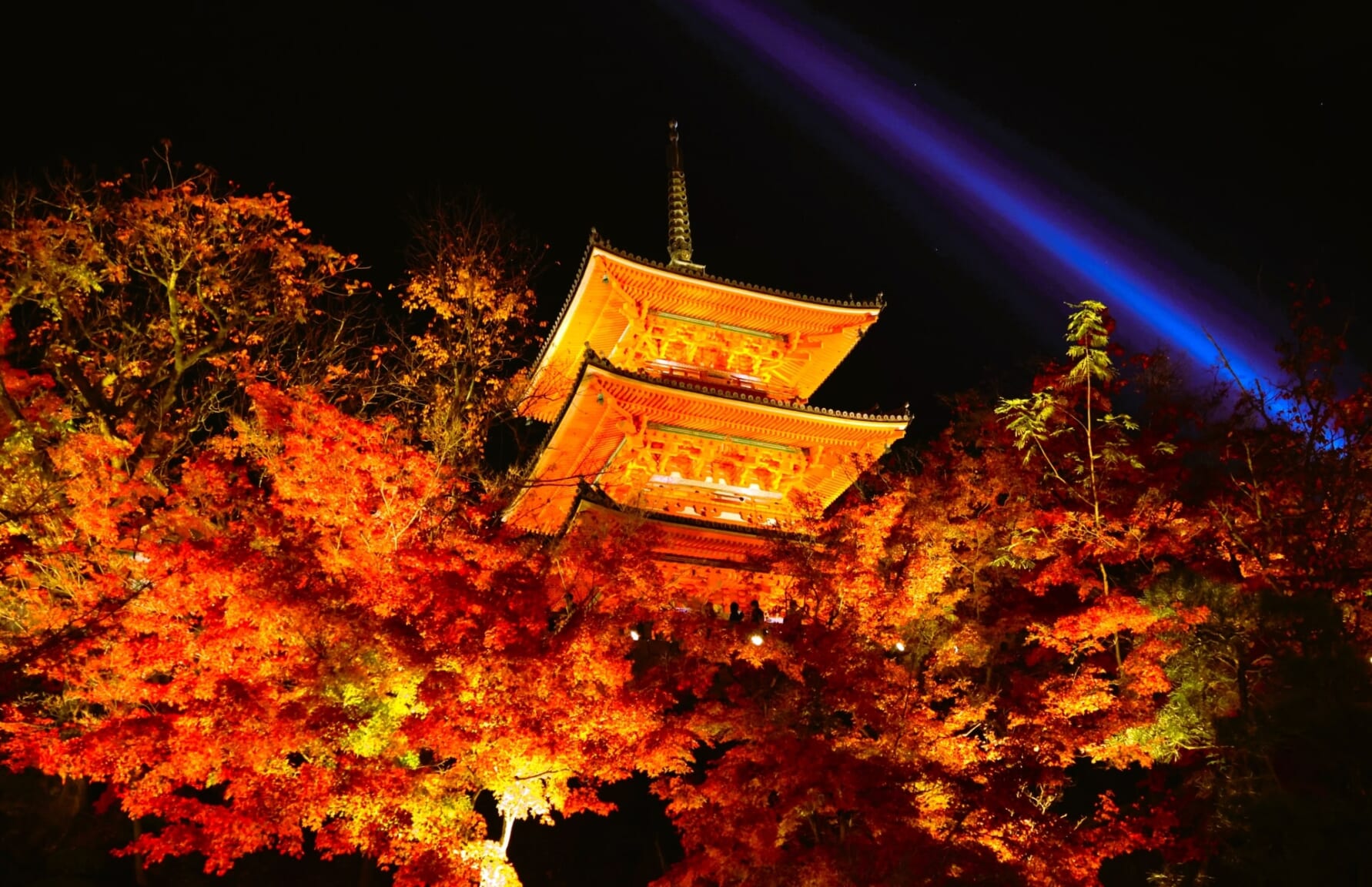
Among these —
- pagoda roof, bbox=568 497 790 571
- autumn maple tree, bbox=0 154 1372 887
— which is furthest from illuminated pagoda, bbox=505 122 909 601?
autumn maple tree, bbox=0 154 1372 887

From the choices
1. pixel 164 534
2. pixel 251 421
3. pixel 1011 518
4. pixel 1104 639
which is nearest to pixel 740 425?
pixel 1011 518

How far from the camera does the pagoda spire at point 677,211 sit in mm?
26750

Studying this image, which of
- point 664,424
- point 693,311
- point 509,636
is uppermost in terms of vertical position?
point 693,311

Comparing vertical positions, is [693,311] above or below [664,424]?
above

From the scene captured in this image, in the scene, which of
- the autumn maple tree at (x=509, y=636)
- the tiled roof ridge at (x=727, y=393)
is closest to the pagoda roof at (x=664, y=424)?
the tiled roof ridge at (x=727, y=393)

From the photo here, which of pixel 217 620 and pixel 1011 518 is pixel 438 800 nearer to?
pixel 217 620

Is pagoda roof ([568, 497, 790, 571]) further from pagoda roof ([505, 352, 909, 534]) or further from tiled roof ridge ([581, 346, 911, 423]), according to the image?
tiled roof ridge ([581, 346, 911, 423])

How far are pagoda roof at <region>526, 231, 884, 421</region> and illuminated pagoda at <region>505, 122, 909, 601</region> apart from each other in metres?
0.04

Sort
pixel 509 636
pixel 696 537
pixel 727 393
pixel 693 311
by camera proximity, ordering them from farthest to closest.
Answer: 1. pixel 693 311
2. pixel 727 393
3. pixel 696 537
4. pixel 509 636

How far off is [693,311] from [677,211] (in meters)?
6.33

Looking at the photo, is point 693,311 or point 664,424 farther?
point 693,311

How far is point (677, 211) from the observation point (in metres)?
28.4

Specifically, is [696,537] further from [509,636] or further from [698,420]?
[509,636]

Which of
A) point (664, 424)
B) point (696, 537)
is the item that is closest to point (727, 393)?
point (664, 424)
